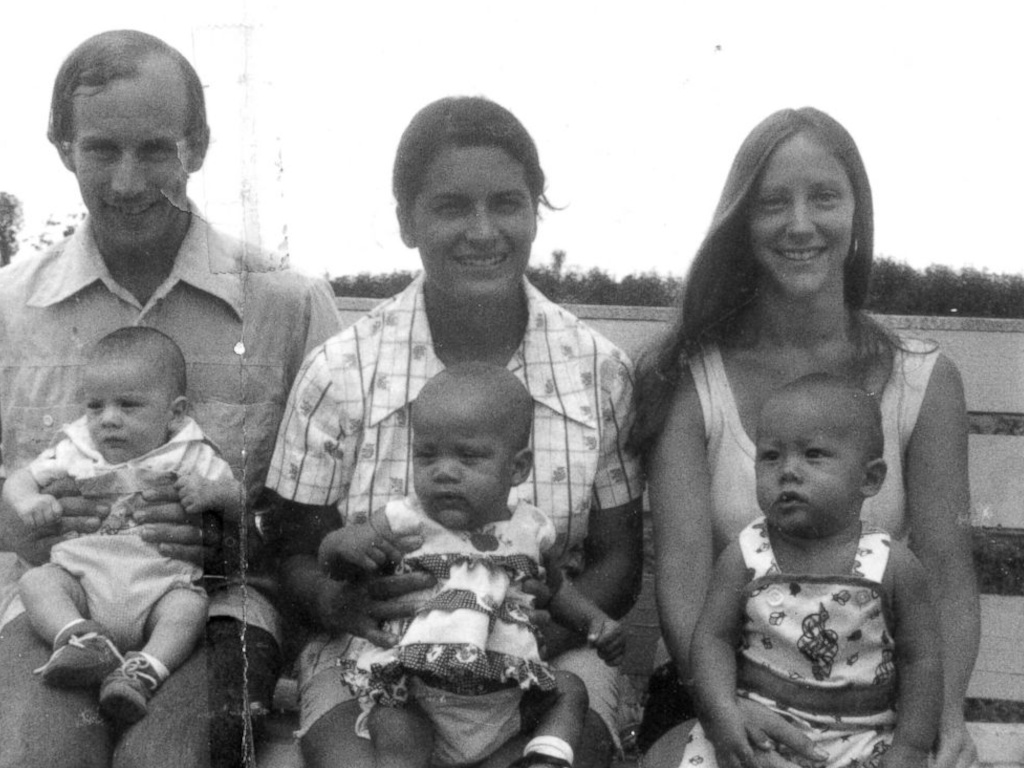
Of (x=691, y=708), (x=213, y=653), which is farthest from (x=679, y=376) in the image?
(x=213, y=653)

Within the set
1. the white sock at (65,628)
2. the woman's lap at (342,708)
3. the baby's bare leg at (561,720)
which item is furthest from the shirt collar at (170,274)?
the baby's bare leg at (561,720)

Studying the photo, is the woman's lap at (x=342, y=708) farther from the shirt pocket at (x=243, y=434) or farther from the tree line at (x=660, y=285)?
the tree line at (x=660, y=285)

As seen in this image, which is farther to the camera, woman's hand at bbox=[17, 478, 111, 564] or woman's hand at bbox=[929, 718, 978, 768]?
woman's hand at bbox=[17, 478, 111, 564]

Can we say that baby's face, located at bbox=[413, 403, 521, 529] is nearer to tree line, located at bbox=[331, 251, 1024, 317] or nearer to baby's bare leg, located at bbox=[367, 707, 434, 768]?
baby's bare leg, located at bbox=[367, 707, 434, 768]

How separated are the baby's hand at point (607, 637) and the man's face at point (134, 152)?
1225mm

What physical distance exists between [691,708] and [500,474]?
0.70 metres

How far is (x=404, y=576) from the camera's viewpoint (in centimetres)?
229

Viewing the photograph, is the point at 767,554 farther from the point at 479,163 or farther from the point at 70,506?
the point at 70,506

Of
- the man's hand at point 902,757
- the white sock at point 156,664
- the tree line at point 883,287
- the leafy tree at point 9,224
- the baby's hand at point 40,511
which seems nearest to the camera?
the man's hand at point 902,757

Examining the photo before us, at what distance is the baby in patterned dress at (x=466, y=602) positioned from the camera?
7.19ft

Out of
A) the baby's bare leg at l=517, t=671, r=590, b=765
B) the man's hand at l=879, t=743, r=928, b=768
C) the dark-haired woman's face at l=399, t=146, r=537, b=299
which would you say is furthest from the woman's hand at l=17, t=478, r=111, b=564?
the man's hand at l=879, t=743, r=928, b=768

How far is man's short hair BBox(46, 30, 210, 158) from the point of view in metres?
2.55

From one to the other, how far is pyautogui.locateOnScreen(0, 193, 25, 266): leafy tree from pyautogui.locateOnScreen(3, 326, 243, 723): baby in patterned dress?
443mm

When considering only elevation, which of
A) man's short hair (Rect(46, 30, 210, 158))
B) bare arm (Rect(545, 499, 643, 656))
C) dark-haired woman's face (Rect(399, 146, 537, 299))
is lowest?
bare arm (Rect(545, 499, 643, 656))
